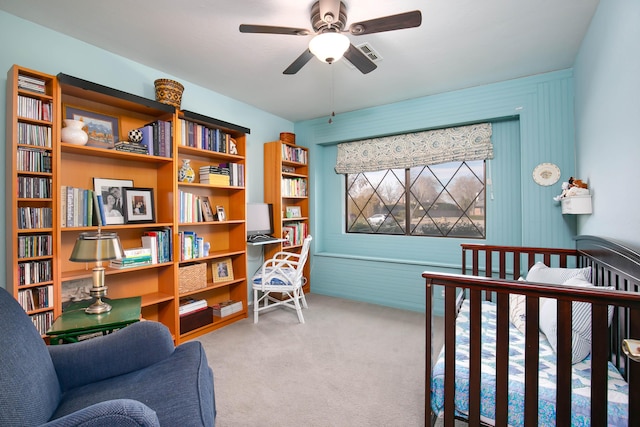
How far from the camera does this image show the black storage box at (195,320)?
276cm

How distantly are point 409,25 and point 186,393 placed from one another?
2089 millimetres

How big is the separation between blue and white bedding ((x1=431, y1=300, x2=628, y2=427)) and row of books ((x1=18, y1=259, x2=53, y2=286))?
7.90 ft

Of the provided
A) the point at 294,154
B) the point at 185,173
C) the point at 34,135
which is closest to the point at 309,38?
the point at 185,173

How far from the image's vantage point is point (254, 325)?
3104 mm

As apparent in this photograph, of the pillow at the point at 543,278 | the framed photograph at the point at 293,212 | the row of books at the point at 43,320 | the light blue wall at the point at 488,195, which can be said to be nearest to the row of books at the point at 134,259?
the row of books at the point at 43,320

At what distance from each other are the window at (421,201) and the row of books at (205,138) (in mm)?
1794

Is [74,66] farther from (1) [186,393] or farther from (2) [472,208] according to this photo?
(2) [472,208]

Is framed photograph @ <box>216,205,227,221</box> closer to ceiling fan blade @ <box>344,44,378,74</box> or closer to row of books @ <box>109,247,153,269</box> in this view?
row of books @ <box>109,247,153,269</box>

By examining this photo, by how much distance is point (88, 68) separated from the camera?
2.37 meters

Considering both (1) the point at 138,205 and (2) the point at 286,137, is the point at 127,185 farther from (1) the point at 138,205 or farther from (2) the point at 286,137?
(2) the point at 286,137

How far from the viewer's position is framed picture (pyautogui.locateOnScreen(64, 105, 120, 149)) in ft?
7.54

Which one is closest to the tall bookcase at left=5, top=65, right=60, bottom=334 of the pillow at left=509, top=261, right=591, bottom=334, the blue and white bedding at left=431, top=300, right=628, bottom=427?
the blue and white bedding at left=431, top=300, right=628, bottom=427

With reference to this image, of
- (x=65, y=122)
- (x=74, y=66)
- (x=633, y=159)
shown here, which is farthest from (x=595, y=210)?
(x=74, y=66)

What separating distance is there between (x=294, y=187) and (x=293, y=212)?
0.35m
